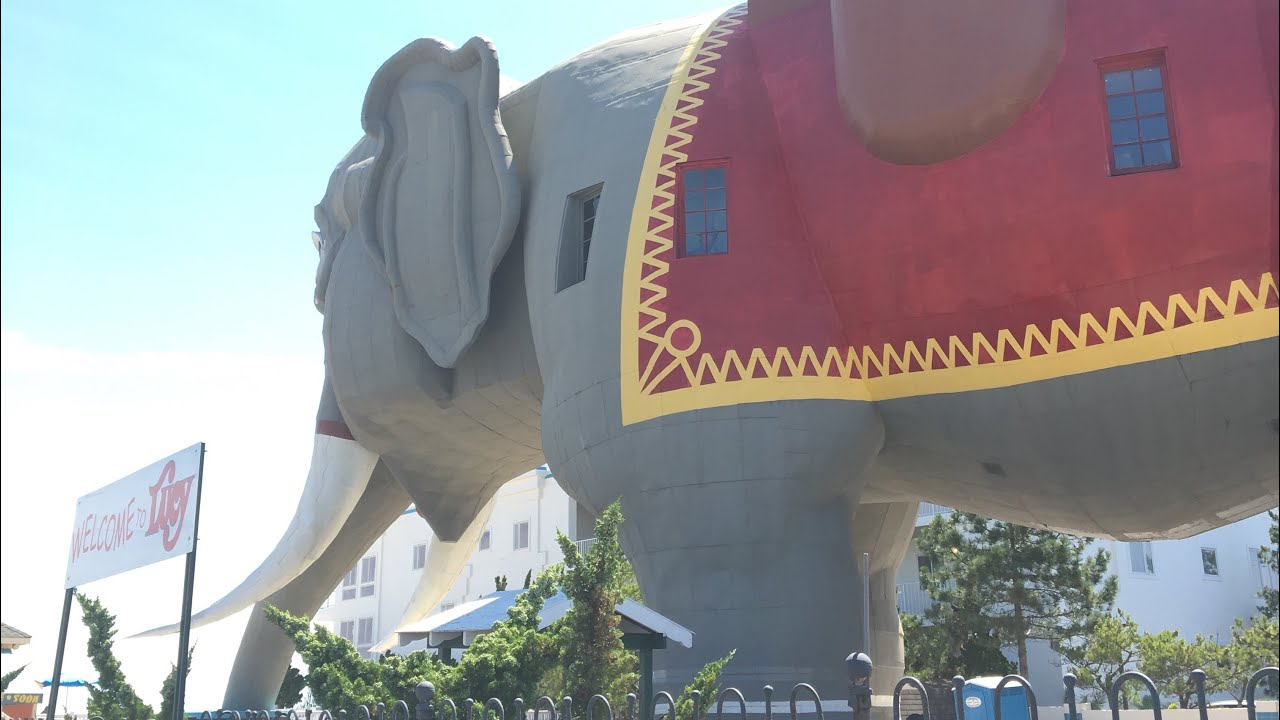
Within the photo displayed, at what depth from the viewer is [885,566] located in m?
12.5

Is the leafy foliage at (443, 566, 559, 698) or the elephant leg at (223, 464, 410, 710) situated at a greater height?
the elephant leg at (223, 464, 410, 710)

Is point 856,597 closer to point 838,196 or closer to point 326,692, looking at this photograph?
point 838,196

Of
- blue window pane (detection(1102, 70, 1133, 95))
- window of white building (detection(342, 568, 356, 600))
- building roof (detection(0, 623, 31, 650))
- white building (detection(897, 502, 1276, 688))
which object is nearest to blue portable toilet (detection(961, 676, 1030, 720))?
blue window pane (detection(1102, 70, 1133, 95))

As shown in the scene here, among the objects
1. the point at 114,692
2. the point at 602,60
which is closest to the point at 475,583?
the point at 114,692

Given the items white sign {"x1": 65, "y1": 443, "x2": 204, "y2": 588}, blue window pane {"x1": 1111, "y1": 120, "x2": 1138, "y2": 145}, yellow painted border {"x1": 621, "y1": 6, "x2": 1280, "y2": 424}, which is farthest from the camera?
white sign {"x1": 65, "y1": 443, "x2": 204, "y2": 588}

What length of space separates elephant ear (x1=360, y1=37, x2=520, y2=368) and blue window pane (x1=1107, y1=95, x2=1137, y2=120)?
491 cm

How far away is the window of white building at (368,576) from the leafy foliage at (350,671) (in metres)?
39.4

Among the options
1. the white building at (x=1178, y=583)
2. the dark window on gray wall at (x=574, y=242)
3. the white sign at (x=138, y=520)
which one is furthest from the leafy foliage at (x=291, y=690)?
the white building at (x=1178, y=583)

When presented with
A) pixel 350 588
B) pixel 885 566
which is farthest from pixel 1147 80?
pixel 350 588

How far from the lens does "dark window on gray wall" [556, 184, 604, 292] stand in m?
9.95

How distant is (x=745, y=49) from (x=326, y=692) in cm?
576

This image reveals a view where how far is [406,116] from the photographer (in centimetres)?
1195

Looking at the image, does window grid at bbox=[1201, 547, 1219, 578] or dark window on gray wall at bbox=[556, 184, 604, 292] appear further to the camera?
window grid at bbox=[1201, 547, 1219, 578]

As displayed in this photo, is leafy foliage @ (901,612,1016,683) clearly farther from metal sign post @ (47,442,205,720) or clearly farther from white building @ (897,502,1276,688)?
metal sign post @ (47,442,205,720)
